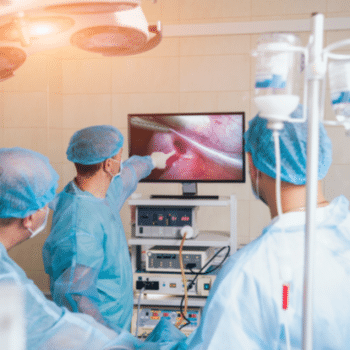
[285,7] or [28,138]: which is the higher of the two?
[285,7]

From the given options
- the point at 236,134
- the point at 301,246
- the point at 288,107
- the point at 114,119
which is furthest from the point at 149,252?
the point at 288,107

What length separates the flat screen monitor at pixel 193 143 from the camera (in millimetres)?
2197

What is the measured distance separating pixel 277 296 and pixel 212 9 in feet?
8.32

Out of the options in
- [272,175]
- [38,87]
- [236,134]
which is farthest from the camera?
[38,87]

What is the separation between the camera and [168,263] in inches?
88.4

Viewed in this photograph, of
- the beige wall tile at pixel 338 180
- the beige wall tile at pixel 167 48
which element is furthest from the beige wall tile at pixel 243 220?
the beige wall tile at pixel 167 48

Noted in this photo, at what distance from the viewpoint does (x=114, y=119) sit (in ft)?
9.99

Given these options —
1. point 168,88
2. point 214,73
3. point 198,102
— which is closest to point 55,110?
point 168,88

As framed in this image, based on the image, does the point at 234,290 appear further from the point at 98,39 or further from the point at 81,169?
the point at 81,169

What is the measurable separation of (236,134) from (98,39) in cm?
114

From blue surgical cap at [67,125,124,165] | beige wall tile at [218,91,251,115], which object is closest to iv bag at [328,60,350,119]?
blue surgical cap at [67,125,124,165]

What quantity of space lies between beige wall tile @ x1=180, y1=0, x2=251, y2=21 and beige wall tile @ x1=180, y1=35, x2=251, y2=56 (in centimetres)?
16

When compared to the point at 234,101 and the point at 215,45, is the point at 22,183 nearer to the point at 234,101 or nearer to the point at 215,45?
the point at 234,101

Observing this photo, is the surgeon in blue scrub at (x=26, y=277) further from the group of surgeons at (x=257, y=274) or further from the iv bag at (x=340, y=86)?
the iv bag at (x=340, y=86)
